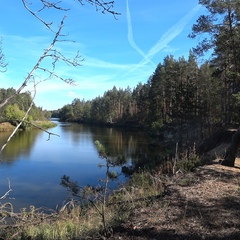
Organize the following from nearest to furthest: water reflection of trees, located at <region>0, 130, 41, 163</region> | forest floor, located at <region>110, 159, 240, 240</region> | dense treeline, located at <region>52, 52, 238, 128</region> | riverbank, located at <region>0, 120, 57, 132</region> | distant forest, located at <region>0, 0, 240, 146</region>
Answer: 1. riverbank, located at <region>0, 120, 57, 132</region>
2. forest floor, located at <region>110, 159, 240, 240</region>
3. distant forest, located at <region>0, 0, 240, 146</region>
4. water reflection of trees, located at <region>0, 130, 41, 163</region>
5. dense treeline, located at <region>52, 52, 238, 128</region>

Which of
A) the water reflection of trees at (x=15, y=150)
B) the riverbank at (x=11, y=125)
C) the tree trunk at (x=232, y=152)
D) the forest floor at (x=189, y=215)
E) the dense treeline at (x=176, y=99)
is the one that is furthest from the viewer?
the dense treeline at (x=176, y=99)

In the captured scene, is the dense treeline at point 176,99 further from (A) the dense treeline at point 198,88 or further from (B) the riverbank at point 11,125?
(B) the riverbank at point 11,125

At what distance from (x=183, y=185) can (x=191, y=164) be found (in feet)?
12.6

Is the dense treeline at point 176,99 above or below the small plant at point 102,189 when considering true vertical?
above

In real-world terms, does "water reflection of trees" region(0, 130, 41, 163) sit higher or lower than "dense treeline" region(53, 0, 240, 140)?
lower

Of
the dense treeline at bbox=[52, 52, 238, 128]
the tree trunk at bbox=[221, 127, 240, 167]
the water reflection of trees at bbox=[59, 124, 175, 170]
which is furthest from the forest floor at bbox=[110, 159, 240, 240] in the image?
the dense treeline at bbox=[52, 52, 238, 128]

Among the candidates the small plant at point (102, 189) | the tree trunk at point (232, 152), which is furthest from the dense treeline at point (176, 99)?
the small plant at point (102, 189)

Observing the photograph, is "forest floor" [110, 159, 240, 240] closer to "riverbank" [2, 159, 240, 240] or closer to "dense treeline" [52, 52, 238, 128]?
"riverbank" [2, 159, 240, 240]

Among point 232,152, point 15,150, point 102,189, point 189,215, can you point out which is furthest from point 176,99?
point 189,215

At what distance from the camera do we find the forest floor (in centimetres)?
449

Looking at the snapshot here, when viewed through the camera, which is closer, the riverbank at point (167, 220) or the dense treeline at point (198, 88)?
the riverbank at point (167, 220)

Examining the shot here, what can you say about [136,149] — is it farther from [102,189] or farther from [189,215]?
[189,215]

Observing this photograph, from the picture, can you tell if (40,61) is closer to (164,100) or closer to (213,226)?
(213,226)

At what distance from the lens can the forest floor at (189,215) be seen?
14.7 feet
